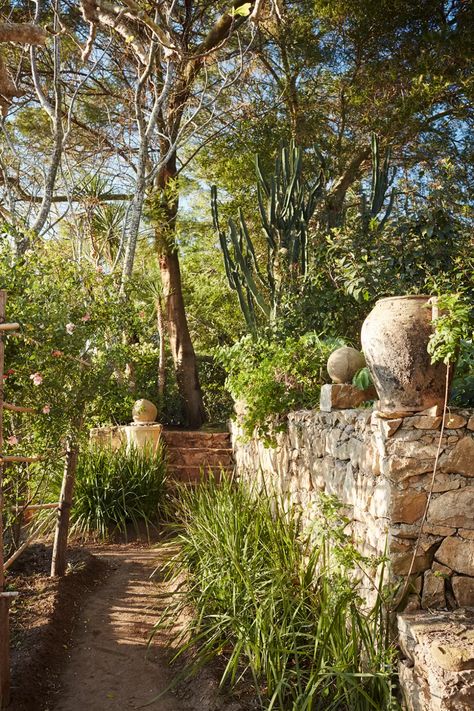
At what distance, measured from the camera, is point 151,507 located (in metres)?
7.07

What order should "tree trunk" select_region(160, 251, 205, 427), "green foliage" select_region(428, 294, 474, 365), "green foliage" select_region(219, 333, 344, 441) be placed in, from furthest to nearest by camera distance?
"tree trunk" select_region(160, 251, 205, 427), "green foliage" select_region(219, 333, 344, 441), "green foliage" select_region(428, 294, 474, 365)

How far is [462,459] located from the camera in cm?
318

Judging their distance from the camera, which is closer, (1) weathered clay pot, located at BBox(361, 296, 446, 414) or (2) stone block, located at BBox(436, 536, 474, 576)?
(2) stone block, located at BBox(436, 536, 474, 576)

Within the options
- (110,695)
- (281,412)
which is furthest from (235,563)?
(281,412)

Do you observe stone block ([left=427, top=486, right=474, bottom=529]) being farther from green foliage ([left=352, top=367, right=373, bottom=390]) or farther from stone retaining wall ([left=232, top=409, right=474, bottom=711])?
green foliage ([left=352, top=367, right=373, bottom=390])

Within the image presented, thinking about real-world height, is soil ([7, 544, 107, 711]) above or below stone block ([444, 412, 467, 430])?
below

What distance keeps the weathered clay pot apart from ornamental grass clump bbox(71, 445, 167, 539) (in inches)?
153

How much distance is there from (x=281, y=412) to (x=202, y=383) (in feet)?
19.6

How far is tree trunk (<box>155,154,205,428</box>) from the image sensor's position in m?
10.1

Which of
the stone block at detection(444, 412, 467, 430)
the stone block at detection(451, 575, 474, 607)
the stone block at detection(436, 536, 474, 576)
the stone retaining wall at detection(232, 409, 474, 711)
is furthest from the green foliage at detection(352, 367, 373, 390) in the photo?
the stone block at detection(451, 575, 474, 607)

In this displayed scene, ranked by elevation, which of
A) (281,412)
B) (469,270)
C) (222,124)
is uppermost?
(222,124)

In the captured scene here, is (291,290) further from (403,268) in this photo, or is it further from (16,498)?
(16,498)

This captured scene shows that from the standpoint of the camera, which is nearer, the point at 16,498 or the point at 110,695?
the point at 110,695

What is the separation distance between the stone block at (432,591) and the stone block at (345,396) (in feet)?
4.66
